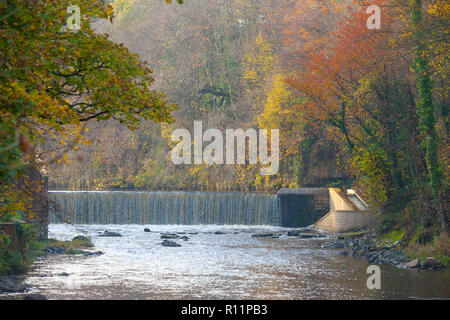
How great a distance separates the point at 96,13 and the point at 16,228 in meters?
6.68

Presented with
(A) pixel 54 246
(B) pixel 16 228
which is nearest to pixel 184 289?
(B) pixel 16 228

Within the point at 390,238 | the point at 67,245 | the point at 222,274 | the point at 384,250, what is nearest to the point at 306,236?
the point at 390,238

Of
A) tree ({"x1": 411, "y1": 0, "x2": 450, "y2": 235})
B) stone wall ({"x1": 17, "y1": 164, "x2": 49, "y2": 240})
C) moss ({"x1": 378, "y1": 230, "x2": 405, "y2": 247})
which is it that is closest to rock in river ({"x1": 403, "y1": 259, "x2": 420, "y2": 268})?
tree ({"x1": 411, "y1": 0, "x2": 450, "y2": 235})

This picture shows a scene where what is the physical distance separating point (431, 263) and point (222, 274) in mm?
5169

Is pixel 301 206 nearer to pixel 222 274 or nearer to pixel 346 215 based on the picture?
pixel 346 215

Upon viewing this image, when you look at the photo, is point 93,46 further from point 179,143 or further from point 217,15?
point 217,15

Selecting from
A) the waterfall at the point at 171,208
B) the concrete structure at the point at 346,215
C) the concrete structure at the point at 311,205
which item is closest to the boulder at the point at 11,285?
the concrete structure at the point at 346,215

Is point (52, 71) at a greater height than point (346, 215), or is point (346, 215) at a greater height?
point (52, 71)

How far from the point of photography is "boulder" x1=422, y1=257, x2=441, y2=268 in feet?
51.9

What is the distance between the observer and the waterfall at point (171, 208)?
29219 mm

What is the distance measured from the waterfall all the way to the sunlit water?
677 centimetres

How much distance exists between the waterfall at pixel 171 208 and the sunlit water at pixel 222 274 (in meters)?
6.77

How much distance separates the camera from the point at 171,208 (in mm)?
30234
